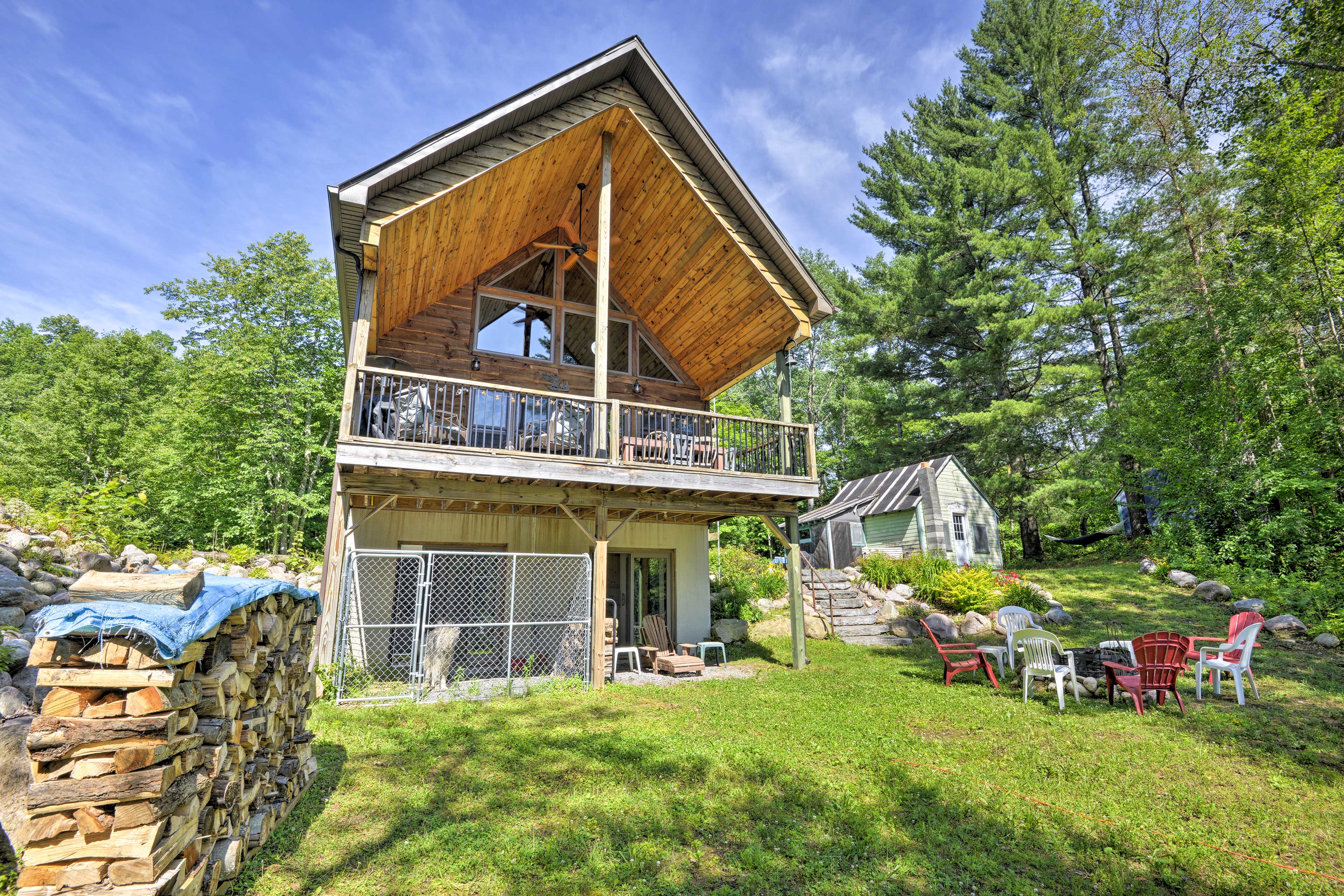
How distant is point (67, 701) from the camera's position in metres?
2.12

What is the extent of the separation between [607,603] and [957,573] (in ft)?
27.1

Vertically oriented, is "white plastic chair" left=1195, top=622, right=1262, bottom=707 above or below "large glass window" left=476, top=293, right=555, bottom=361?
below

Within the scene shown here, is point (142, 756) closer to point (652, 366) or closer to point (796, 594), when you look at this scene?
point (796, 594)

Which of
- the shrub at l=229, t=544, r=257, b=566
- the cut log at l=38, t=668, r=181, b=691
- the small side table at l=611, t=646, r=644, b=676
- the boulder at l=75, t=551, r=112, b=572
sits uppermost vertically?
the shrub at l=229, t=544, r=257, b=566

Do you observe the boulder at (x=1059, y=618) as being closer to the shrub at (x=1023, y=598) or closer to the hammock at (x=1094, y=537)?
the shrub at (x=1023, y=598)

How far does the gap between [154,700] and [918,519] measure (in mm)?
18805

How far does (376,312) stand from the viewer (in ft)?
29.0

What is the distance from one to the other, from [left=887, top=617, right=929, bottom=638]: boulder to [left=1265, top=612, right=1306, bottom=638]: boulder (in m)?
5.33

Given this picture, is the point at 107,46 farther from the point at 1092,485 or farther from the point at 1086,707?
the point at 1092,485

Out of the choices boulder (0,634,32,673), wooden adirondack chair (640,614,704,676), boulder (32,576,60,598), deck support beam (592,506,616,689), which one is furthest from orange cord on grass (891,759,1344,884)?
boulder (32,576,60,598)

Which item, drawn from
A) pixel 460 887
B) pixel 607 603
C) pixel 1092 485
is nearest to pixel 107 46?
pixel 607 603

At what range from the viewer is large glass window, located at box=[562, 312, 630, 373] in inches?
443

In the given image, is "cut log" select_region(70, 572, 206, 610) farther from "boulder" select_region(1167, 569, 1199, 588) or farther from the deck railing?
"boulder" select_region(1167, 569, 1199, 588)

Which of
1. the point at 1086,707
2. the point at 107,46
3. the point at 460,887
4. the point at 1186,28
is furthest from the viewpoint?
the point at 1186,28
